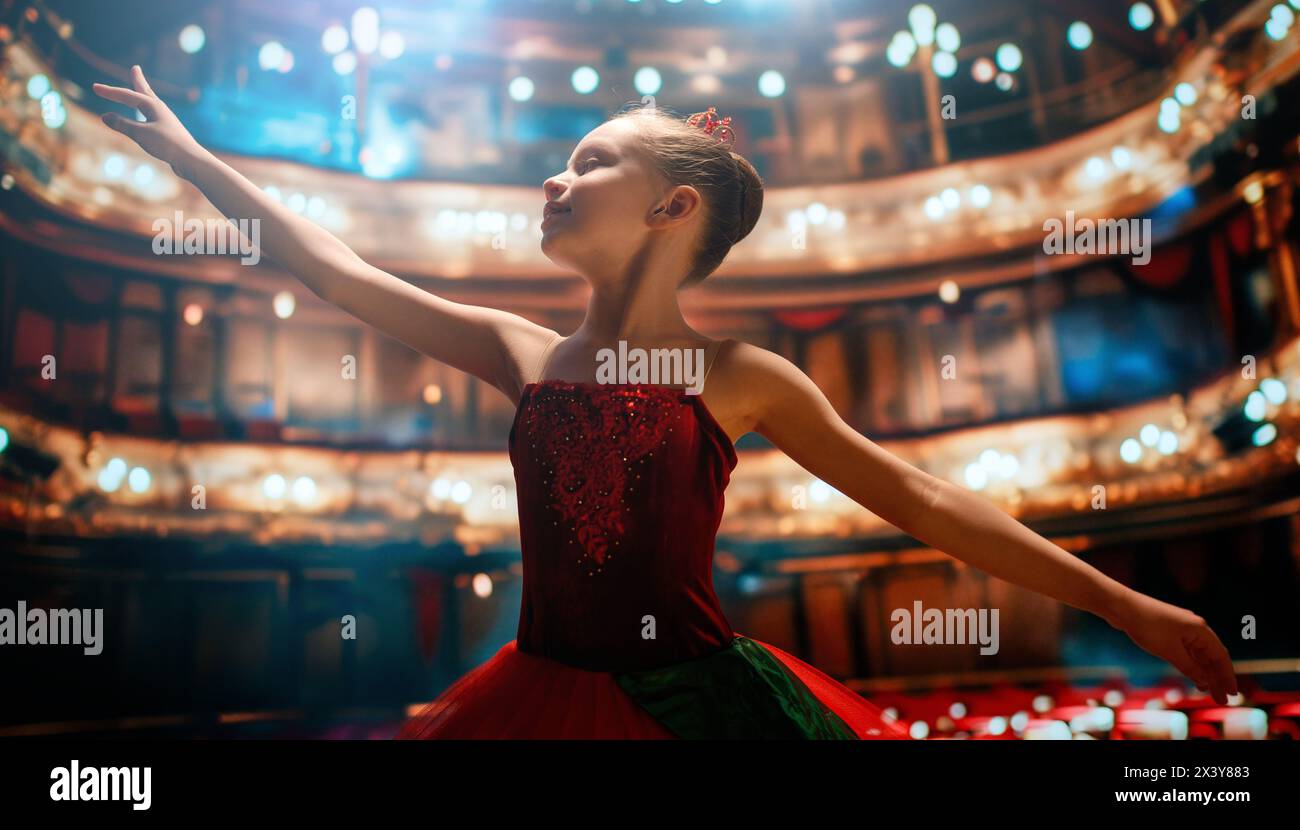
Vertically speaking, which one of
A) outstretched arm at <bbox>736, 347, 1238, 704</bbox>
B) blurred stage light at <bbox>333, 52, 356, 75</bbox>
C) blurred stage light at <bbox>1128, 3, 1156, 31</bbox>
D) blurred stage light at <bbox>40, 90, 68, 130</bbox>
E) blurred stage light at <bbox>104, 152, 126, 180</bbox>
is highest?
blurred stage light at <bbox>1128, 3, 1156, 31</bbox>

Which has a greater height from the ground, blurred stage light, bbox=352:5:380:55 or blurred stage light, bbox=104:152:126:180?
blurred stage light, bbox=352:5:380:55

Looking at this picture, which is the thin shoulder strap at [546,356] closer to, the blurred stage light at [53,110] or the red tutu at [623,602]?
the red tutu at [623,602]

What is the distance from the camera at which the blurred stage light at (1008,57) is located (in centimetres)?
463

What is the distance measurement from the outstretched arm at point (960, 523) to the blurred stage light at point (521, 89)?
340 centimetres

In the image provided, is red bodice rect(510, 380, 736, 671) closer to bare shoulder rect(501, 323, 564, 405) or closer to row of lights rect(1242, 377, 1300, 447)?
bare shoulder rect(501, 323, 564, 405)

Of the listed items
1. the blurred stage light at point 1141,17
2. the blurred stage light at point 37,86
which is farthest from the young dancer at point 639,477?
the blurred stage light at point 1141,17

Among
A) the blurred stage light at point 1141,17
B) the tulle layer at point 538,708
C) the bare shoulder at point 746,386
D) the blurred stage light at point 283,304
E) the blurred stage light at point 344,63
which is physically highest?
the blurred stage light at point 1141,17

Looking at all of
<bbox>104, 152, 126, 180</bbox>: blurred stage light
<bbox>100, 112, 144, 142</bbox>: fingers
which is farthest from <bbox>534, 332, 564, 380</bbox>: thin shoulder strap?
<bbox>104, 152, 126, 180</bbox>: blurred stage light

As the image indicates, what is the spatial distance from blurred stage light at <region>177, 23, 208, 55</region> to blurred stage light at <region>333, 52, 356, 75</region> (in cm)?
55

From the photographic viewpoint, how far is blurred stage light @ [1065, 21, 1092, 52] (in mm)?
4559

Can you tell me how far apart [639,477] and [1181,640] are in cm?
82

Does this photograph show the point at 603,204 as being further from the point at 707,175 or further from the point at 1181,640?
the point at 1181,640

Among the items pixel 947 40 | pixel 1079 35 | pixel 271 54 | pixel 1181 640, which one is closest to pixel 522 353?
pixel 1181 640
